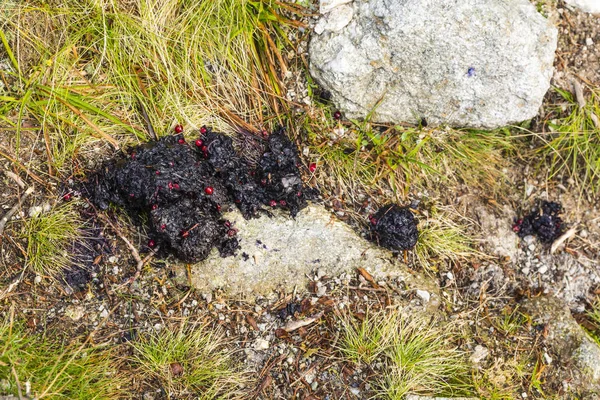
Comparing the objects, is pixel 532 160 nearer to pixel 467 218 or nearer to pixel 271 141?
pixel 467 218

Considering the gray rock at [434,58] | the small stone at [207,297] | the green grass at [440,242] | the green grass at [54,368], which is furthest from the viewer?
the green grass at [440,242]

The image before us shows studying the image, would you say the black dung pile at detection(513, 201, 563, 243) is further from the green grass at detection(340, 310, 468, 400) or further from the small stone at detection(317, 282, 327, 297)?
the small stone at detection(317, 282, 327, 297)

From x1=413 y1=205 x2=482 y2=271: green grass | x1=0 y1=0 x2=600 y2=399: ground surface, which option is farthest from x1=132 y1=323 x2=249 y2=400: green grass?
x1=413 y1=205 x2=482 y2=271: green grass

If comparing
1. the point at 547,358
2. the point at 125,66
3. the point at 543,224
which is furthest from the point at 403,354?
the point at 125,66

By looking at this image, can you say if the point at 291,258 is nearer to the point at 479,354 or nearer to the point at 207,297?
the point at 207,297

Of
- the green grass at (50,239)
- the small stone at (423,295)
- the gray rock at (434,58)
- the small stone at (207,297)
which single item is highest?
the gray rock at (434,58)

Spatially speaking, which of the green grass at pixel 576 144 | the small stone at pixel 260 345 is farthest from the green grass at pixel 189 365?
the green grass at pixel 576 144

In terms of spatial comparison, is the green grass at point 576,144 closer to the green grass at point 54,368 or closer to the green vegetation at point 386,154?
the green vegetation at point 386,154
